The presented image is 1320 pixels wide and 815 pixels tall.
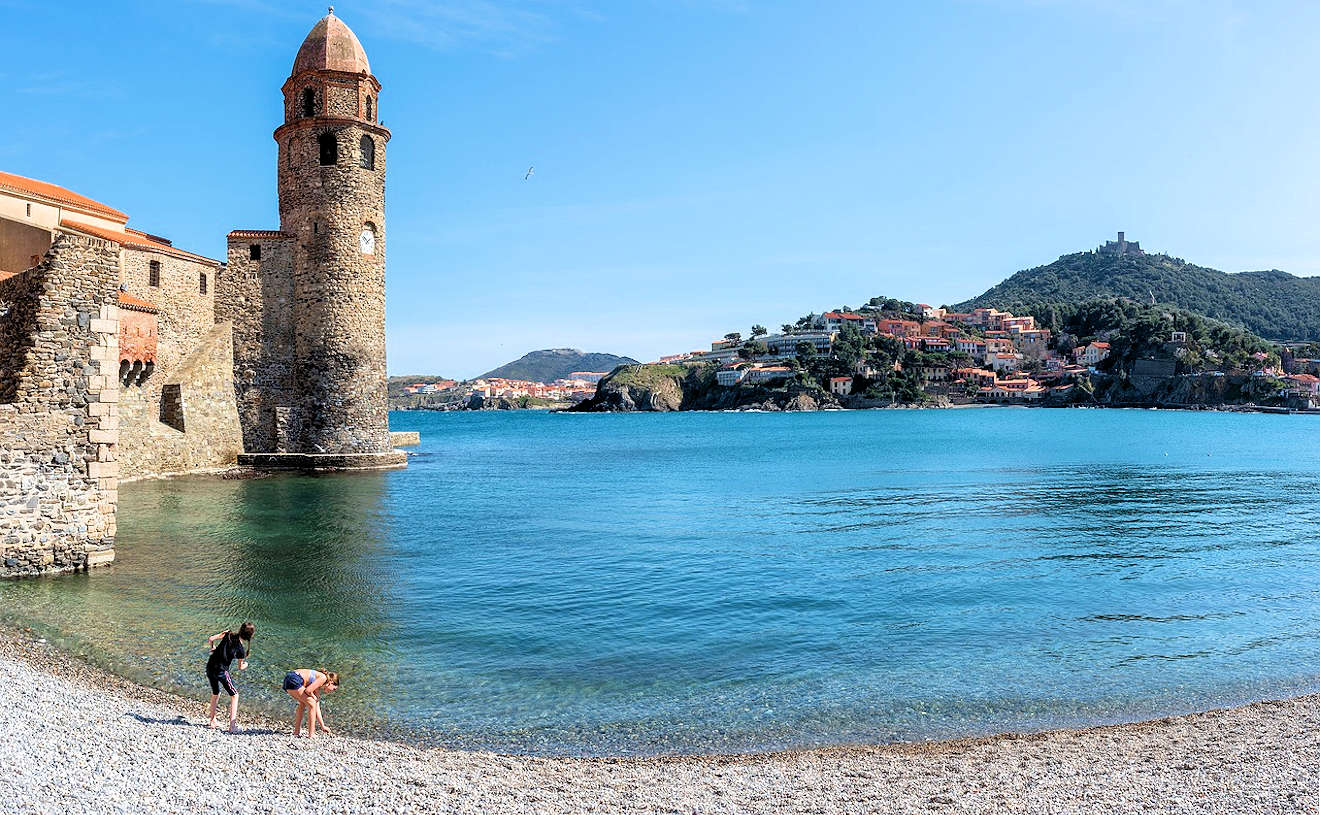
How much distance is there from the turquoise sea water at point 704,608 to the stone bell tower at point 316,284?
350 centimetres

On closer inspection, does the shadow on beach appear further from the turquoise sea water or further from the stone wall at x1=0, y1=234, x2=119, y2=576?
the stone wall at x1=0, y1=234, x2=119, y2=576

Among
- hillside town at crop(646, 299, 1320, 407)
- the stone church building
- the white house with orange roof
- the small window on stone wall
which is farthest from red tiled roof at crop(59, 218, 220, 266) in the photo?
the white house with orange roof

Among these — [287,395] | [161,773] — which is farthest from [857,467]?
[161,773]

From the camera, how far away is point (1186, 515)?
25.0 m

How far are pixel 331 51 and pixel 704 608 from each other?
85.6 ft

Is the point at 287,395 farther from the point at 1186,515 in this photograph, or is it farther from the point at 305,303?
the point at 1186,515

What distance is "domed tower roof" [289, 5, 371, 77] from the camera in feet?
101

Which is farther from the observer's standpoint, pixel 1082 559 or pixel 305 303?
pixel 305 303

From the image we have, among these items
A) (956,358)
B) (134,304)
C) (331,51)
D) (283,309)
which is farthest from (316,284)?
(956,358)

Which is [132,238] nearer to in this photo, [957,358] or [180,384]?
[180,384]

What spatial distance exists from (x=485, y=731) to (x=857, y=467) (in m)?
35.4

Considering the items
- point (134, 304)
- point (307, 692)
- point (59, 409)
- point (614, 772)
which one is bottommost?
point (614, 772)

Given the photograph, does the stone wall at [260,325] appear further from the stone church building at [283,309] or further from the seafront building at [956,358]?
the seafront building at [956,358]

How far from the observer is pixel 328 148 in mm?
31422
